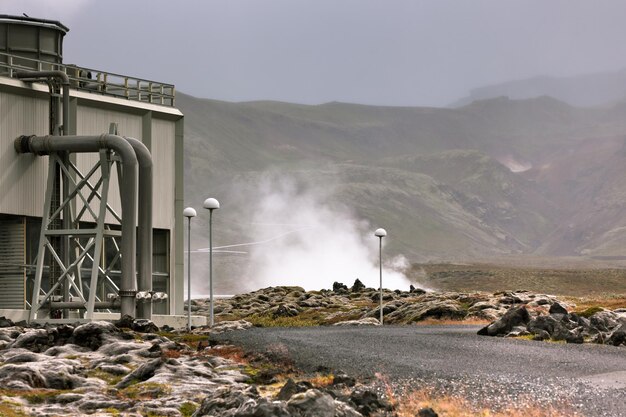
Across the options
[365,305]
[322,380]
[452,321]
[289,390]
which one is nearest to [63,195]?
[452,321]

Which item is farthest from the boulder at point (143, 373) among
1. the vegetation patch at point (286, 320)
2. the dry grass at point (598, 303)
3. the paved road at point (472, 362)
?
the dry grass at point (598, 303)

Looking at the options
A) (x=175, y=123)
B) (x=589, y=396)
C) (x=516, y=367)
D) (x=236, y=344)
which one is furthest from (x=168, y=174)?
(x=589, y=396)

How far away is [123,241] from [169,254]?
1148cm

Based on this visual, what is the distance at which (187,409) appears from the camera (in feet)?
91.5

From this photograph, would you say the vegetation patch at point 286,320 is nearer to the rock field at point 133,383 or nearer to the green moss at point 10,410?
the rock field at point 133,383

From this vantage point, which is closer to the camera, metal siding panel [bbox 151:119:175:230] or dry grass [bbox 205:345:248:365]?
dry grass [bbox 205:345:248:365]

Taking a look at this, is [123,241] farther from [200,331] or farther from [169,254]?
[169,254]

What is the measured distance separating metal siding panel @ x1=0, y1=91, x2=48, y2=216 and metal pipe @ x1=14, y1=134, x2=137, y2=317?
1.91ft

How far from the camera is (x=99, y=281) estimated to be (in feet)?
185

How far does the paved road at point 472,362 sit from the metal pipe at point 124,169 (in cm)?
562

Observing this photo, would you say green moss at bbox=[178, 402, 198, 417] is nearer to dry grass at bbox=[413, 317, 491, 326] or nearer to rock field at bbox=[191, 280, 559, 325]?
dry grass at bbox=[413, 317, 491, 326]

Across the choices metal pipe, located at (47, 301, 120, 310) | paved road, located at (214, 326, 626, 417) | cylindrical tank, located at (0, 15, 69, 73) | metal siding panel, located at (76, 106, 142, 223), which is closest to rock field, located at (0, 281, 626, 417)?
paved road, located at (214, 326, 626, 417)

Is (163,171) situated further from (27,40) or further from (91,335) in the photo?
(91,335)

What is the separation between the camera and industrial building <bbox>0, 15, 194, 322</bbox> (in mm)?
52906
